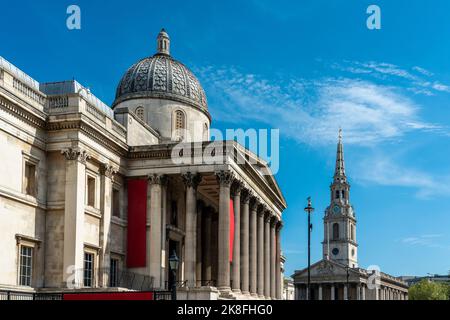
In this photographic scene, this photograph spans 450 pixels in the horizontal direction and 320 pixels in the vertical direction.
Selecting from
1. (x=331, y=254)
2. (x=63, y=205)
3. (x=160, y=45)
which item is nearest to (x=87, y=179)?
(x=63, y=205)

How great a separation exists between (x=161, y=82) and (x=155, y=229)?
15.9m

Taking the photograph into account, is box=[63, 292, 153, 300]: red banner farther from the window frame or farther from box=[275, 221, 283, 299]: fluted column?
box=[275, 221, 283, 299]: fluted column

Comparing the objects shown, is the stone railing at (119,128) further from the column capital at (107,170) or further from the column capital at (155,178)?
the column capital at (155,178)

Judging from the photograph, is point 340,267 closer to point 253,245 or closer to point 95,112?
point 253,245

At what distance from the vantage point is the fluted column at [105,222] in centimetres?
3971

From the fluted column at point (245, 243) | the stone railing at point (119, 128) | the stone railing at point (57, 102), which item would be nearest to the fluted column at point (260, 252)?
the fluted column at point (245, 243)

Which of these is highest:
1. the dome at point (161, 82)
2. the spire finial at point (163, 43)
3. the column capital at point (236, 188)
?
the spire finial at point (163, 43)

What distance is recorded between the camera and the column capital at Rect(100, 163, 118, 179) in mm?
40562

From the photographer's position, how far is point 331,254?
189 metres

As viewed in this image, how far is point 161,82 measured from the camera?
5425 centimetres

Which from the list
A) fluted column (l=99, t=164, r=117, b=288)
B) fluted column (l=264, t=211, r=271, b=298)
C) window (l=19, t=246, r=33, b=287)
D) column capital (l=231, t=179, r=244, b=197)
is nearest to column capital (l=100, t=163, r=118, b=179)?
fluted column (l=99, t=164, r=117, b=288)

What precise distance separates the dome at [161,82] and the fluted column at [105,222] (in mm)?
14084
